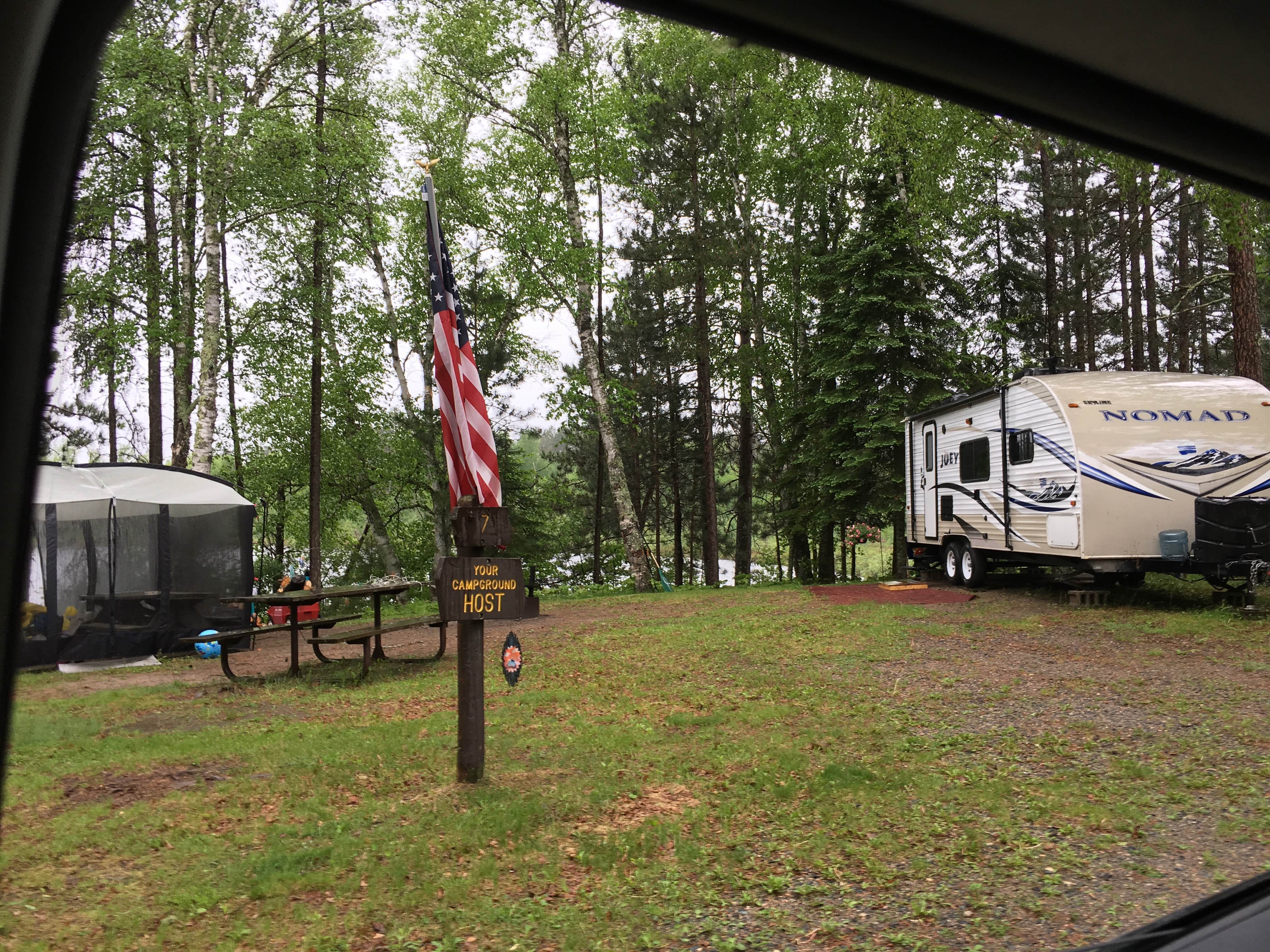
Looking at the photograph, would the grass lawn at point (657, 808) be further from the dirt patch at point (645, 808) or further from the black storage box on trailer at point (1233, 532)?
the black storage box on trailer at point (1233, 532)

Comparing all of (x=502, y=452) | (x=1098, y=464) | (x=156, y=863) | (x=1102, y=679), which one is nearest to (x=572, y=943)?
(x=156, y=863)

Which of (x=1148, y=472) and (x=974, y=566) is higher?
Answer: (x=1148, y=472)

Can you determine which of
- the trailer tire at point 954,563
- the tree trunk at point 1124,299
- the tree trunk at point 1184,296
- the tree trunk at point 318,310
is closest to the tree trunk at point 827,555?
the trailer tire at point 954,563

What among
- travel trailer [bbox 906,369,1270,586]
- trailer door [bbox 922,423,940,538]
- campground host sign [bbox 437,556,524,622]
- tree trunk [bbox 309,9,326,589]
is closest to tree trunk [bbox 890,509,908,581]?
trailer door [bbox 922,423,940,538]

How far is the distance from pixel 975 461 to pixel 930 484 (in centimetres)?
206

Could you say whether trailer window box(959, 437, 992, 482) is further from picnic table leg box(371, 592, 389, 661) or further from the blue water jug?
the blue water jug

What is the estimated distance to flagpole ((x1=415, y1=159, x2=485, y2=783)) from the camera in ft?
16.1

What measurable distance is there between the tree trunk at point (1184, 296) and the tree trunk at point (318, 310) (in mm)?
13708

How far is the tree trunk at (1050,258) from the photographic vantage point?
65.3 ft

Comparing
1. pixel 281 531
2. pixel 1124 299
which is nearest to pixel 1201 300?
pixel 1124 299

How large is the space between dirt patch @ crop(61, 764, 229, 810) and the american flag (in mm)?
2215

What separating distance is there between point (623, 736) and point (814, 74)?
875 cm

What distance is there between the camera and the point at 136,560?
10234mm

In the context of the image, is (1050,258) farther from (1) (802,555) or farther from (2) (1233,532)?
(2) (1233,532)
